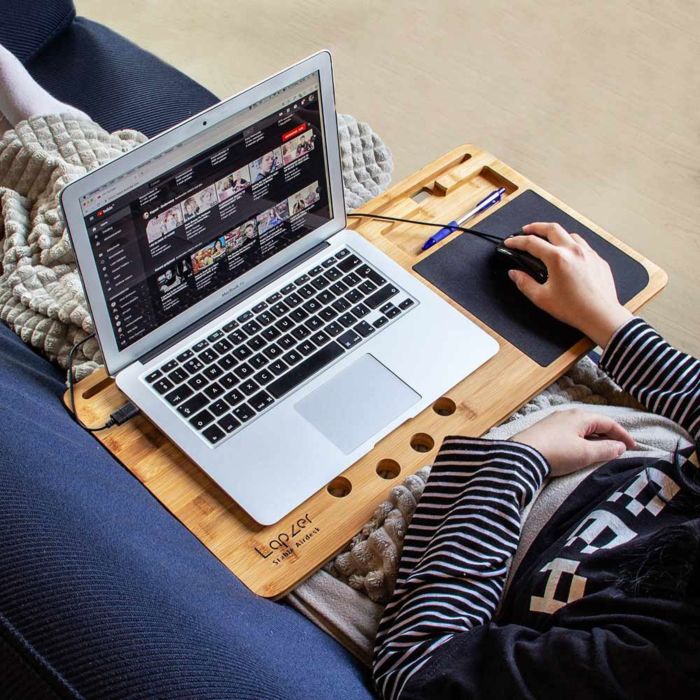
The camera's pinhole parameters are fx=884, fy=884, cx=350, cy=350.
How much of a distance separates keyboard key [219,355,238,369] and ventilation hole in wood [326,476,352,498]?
165mm

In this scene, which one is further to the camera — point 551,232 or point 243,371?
point 551,232

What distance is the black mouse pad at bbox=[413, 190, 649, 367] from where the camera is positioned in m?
1.02

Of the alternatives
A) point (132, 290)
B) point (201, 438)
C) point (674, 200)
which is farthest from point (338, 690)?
point (674, 200)

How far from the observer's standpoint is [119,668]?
24.9 inches

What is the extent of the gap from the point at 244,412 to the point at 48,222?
0.41 metres

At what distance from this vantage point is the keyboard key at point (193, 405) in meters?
0.91

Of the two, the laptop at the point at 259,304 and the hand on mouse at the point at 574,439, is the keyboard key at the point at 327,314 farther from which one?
the hand on mouse at the point at 574,439

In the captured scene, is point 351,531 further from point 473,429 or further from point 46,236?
point 46,236

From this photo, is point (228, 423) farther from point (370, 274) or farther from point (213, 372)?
point (370, 274)

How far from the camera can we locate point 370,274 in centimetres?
104

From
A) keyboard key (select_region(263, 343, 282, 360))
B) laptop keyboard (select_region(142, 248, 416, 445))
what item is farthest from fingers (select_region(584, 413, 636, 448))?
keyboard key (select_region(263, 343, 282, 360))

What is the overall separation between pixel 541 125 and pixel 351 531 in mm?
1346

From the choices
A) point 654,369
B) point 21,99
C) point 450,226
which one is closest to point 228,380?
point 450,226

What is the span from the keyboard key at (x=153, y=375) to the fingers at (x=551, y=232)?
47cm
